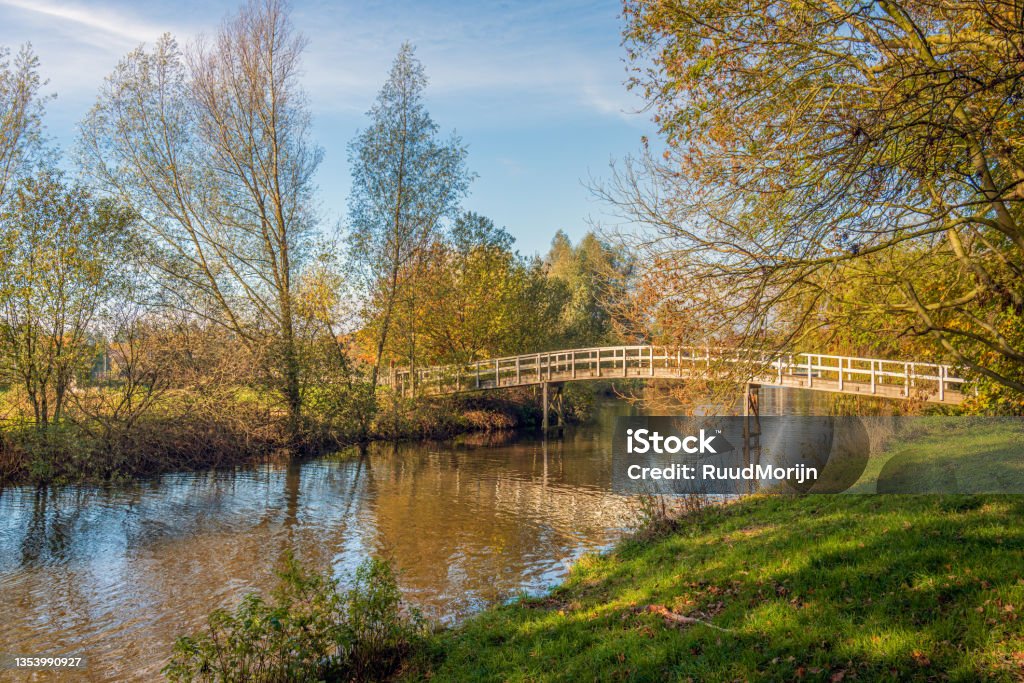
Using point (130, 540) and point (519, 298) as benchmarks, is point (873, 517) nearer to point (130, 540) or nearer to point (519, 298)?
point (130, 540)

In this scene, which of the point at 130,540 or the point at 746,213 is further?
the point at 130,540

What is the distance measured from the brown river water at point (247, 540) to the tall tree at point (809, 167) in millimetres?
4852

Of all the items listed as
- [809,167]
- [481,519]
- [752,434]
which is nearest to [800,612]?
[809,167]

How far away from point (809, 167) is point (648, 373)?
21044 millimetres

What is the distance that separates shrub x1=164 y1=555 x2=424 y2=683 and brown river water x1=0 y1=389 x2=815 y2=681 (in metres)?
1.86

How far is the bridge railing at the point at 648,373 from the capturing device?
18547mm

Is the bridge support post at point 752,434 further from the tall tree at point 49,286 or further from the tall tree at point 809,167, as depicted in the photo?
the tall tree at point 49,286

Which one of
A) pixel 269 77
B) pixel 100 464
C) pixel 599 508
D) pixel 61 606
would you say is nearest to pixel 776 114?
pixel 599 508

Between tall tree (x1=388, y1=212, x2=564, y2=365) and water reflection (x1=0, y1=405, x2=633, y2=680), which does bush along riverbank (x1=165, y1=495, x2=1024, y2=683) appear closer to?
water reflection (x1=0, y1=405, x2=633, y2=680)

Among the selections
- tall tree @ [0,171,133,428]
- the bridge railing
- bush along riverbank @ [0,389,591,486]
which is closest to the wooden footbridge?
the bridge railing

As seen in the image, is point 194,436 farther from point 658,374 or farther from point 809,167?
point 809,167

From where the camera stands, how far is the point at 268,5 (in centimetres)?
2334

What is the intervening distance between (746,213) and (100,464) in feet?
55.4

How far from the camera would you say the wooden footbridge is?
1845 cm
